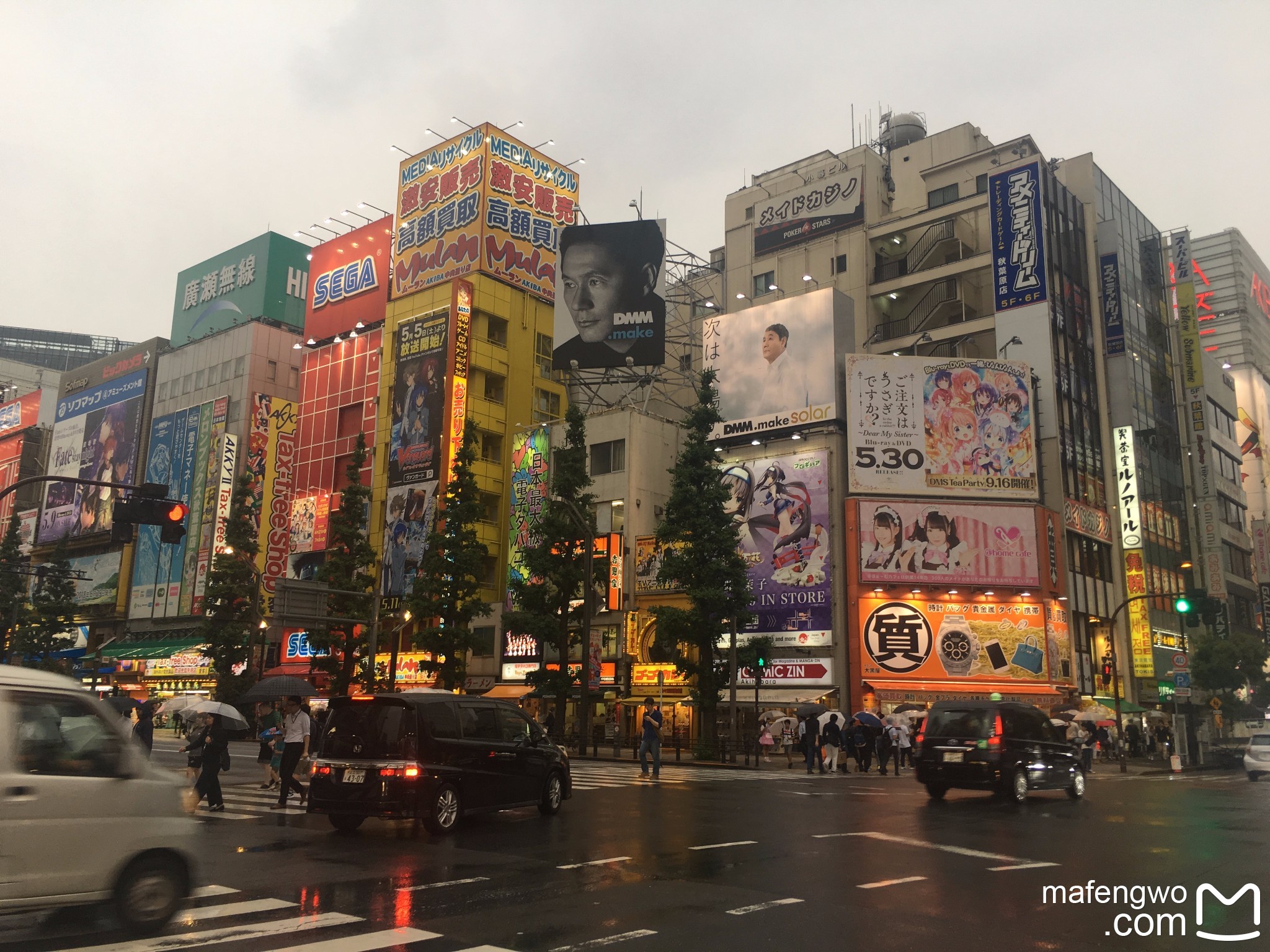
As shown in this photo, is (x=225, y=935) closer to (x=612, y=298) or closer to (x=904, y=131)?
(x=612, y=298)

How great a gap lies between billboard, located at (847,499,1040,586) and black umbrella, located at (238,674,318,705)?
1001 inches

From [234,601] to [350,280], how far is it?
27.1 meters

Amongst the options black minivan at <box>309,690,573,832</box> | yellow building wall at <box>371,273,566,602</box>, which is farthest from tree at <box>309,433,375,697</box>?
black minivan at <box>309,690,573,832</box>

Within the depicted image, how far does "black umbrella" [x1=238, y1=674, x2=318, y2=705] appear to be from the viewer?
2372 centimetres

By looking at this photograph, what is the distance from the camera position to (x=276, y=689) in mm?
24031

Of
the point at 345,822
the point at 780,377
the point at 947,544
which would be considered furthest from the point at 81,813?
the point at 780,377

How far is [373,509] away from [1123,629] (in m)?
43.0

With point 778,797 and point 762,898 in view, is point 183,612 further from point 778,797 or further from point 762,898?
point 762,898

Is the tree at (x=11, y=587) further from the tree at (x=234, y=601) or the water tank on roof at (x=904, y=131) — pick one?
the water tank on roof at (x=904, y=131)

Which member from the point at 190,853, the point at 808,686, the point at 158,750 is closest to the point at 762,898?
the point at 190,853

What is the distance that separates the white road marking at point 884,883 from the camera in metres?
8.84

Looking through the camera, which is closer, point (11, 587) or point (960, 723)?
point (960, 723)

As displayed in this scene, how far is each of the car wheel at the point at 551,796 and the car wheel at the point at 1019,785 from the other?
7.91m

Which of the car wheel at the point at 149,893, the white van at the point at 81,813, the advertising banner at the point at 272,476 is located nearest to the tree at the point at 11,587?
the advertising banner at the point at 272,476
